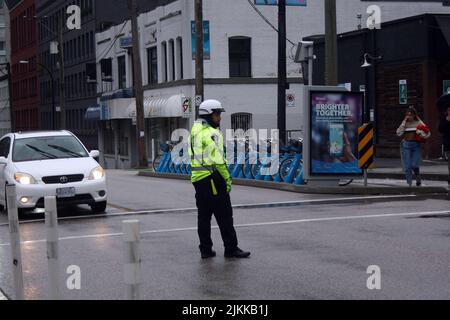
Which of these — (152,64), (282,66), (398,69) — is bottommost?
(282,66)

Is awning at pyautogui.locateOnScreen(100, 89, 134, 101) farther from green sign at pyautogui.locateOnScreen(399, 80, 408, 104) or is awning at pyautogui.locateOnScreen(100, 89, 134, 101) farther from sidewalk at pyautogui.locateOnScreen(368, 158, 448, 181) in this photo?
sidewalk at pyautogui.locateOnScreen(368, 158, 448, 181)

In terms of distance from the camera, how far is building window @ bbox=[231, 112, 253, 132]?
43.2 m

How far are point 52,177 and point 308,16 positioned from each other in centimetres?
3014

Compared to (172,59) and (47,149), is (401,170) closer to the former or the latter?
(47,149)

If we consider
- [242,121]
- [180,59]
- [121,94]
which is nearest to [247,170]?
[242,121]

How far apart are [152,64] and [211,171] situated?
4025 cm

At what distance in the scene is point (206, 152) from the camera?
10.2 meters

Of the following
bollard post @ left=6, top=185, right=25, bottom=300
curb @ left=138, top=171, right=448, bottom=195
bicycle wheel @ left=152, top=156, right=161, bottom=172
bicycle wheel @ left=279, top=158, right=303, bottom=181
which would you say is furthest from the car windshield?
bicycle wheel @ left=152, top=156, right=161, bottom=172

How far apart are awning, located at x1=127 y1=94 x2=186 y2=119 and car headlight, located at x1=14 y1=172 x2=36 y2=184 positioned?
26.6 m

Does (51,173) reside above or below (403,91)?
below

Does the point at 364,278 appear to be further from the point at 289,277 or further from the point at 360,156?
the point at 360,156

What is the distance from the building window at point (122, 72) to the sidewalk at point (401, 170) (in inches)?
1101
